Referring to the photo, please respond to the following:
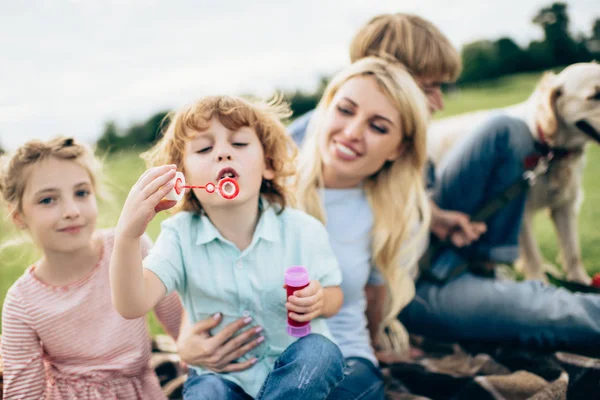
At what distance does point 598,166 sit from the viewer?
5.76 m

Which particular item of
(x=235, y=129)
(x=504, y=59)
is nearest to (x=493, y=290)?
(x=235, y=129)

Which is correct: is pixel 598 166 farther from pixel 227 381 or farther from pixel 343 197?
pixel 227 381

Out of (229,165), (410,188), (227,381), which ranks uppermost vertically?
(229,165)

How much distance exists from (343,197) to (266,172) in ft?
1.88

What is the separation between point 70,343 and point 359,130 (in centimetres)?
144

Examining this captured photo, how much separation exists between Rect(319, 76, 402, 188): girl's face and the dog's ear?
3.15ft

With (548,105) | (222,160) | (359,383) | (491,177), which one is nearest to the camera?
(222,160)

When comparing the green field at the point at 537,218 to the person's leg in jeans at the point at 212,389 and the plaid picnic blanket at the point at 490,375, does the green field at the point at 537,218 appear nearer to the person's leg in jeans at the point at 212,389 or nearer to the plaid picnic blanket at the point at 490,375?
the person's leg in jeans at the point at 212,389

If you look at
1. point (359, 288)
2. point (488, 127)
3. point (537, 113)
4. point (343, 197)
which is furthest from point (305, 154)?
point (537, 113)

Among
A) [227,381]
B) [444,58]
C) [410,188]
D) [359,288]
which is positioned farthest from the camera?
[444,58]

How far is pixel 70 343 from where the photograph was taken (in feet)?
6.20

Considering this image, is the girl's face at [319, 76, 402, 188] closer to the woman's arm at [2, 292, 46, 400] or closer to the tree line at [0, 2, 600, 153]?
the tree line at [0, 2, 600, 153]

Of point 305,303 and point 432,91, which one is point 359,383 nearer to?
point 305,303

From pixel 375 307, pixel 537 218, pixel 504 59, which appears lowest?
pixel 537 218
